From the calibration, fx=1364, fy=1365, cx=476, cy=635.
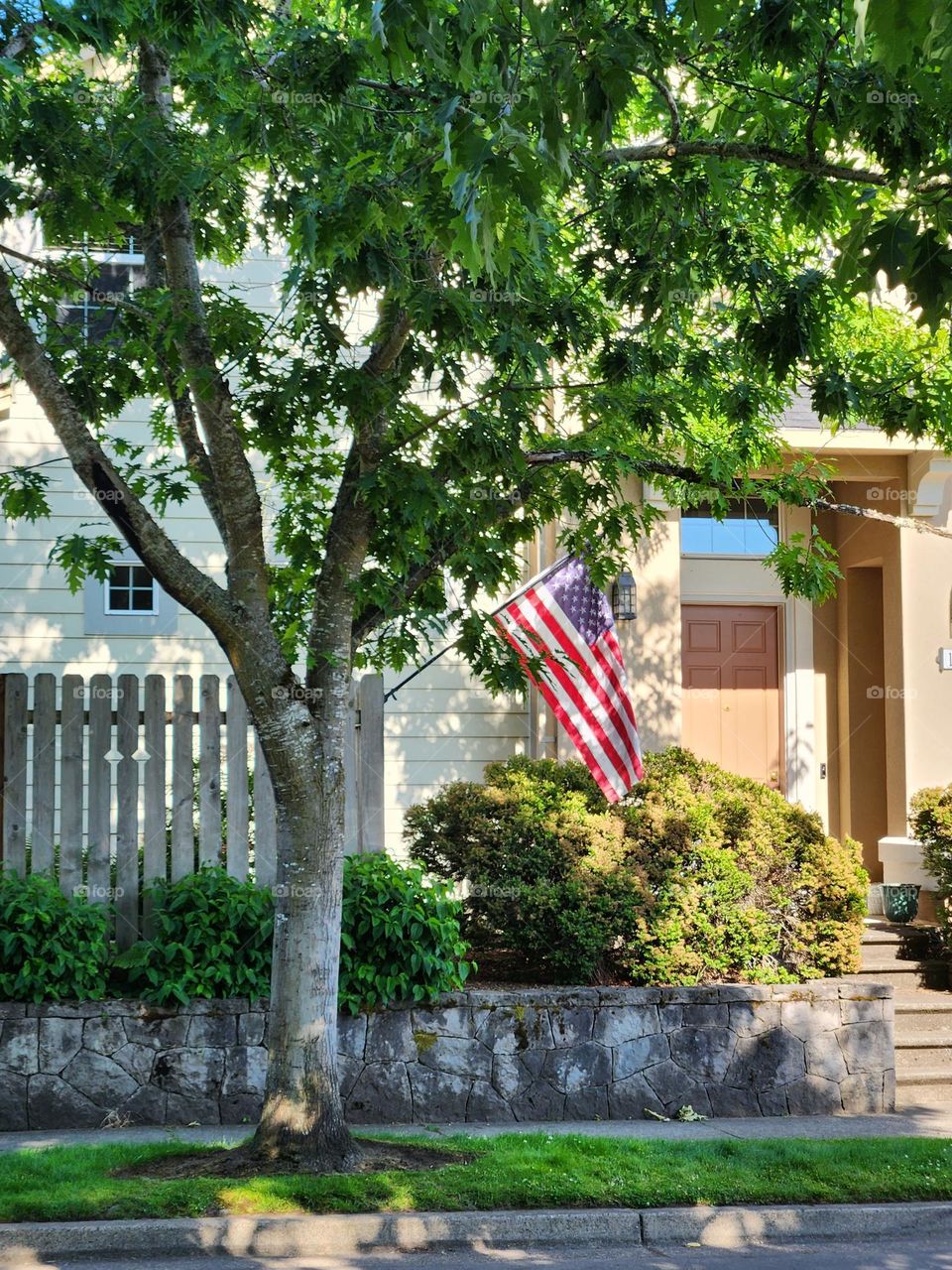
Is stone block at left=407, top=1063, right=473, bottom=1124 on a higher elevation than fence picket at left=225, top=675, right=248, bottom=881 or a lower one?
lower

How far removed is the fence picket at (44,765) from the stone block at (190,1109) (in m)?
1.74

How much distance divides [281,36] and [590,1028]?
257 inches

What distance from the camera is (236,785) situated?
9320mm

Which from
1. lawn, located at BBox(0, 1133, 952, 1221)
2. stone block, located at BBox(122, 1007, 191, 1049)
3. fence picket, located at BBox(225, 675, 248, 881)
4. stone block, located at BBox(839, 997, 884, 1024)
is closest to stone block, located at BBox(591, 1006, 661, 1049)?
lawn, located at BBox(0, 1133, 952, 1221)

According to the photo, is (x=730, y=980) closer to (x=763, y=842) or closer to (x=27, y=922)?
(x=763, y=842)

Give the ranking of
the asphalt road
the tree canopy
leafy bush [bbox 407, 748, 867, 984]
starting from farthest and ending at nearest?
leafy bush [bbox 407, 748, 867, 984] → the asphalt road → the tree canopy

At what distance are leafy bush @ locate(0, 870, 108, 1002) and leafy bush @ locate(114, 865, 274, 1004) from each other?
229 mm

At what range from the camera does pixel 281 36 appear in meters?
Result: 7.91

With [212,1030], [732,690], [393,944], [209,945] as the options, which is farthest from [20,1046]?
[732,690]

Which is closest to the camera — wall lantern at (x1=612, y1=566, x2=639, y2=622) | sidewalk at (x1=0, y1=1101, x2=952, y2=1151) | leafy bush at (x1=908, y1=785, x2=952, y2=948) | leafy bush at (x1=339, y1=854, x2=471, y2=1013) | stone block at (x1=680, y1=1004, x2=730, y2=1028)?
sidewalk at (x1=0, y1=1101, x2=952, y2=1151)

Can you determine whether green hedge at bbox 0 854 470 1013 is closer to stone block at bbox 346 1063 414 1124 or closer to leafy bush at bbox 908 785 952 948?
stone block at bbox 346 1063 414 1124

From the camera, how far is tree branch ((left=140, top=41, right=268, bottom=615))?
7.46 metres

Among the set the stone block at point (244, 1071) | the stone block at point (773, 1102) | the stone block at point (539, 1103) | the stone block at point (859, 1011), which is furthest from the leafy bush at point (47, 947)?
the stone block at point (859, 1011)

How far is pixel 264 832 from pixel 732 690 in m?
6.28
